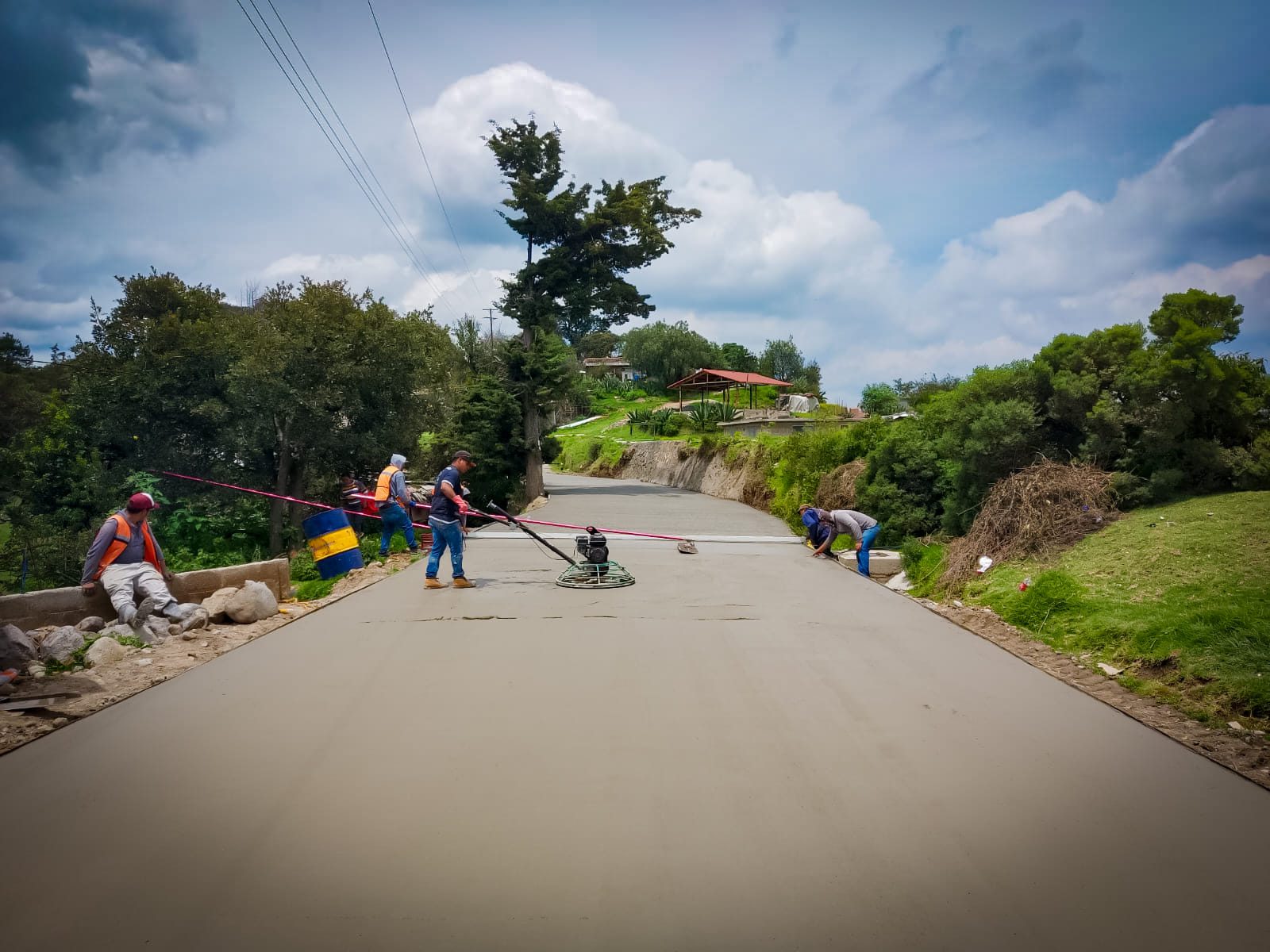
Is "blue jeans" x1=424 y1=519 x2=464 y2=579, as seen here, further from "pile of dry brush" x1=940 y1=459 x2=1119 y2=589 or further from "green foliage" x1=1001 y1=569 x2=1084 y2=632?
"green foliage" x1=1001 y1=569 x2=1084 y2=632

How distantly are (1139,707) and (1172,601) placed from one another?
1.87 metres

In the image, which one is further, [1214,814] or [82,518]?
[82,518]

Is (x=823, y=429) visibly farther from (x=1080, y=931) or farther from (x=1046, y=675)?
(x=1080, y=931)

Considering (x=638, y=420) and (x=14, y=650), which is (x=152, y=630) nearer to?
(x=14, y=650)

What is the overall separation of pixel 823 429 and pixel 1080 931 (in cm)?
1784

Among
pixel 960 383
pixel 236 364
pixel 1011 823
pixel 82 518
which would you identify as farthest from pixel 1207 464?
pixel 82 518

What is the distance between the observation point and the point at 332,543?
1188 centimetres

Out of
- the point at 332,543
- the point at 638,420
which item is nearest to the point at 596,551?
the point at 332,543

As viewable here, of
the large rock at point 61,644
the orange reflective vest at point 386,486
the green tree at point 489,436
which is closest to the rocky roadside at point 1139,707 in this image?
the large rock at point 61,644

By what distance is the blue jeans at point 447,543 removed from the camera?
10.4 m

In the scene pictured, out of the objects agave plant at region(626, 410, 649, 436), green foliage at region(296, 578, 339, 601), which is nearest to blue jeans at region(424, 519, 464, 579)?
green foliage at region(296, 578, 339, 601)

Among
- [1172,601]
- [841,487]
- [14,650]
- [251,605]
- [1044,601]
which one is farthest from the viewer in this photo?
[841,487]

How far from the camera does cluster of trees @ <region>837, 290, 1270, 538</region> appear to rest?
29.9ft

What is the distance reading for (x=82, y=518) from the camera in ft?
77.9
